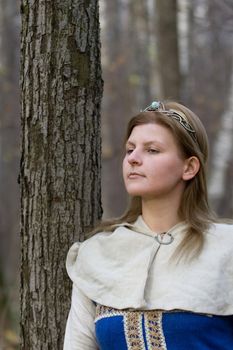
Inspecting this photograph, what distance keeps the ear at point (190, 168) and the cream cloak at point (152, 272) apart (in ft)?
0.61

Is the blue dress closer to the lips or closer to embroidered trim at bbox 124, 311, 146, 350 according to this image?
embroidered trim at bbox 124, 311, 146, 350

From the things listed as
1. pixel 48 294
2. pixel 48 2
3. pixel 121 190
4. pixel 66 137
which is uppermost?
pixel 48 2

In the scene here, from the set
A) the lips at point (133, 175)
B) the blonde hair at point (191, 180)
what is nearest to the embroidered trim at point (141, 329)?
the blonde hair at point (191, 180)

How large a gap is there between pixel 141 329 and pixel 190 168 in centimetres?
64

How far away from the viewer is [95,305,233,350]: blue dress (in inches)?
102

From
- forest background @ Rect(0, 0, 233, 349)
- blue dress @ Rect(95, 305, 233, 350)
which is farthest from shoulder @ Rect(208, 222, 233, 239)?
forest background @ Rect(0, 0, 233, 349)

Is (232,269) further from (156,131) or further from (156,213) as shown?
(156,131)

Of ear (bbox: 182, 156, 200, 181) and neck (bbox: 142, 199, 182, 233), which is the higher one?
ear (bbox: 182, 156, 200, 181)

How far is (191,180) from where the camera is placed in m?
2.88

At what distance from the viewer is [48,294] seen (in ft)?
10.2

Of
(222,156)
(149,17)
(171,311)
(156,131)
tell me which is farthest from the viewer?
(149,17)

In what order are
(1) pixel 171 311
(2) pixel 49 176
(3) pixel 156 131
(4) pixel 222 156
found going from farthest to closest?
(4) pixel 222 156, (2) pixel 49 176, (3) pixel 156 131, (1) pixel 171 311

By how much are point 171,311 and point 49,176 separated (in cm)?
83

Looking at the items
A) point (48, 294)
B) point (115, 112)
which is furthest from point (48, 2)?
point (115, 112)
